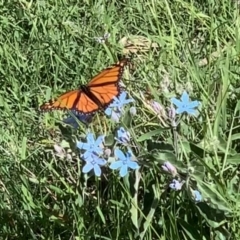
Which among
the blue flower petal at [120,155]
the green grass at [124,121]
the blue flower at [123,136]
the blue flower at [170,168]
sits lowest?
the green grass at [124,121]

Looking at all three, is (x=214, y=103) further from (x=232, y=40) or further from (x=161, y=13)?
(x=161, y=13)

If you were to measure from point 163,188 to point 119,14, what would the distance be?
145cm

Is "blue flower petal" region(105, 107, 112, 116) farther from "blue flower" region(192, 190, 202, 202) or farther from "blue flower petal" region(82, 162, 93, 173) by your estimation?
"blue flower" region(192, 190, 202, 202)

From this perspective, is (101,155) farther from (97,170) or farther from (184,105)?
(184,105)

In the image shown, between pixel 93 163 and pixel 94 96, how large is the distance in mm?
310

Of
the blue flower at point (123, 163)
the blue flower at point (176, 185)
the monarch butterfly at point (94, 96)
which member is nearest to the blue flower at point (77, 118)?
the monarch butterfly at point (94, 96)

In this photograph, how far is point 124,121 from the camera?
1886mm

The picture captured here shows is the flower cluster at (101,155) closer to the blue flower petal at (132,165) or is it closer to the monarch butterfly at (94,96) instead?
the blue flower petal at (132,165)

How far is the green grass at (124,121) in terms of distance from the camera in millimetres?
1910

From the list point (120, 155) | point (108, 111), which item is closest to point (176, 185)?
point (120, 155)

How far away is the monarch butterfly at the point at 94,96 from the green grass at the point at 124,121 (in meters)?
0.08

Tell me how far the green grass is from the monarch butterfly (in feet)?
0.26

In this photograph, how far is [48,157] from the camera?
2.40 metres

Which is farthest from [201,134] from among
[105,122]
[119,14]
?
[119,14]
